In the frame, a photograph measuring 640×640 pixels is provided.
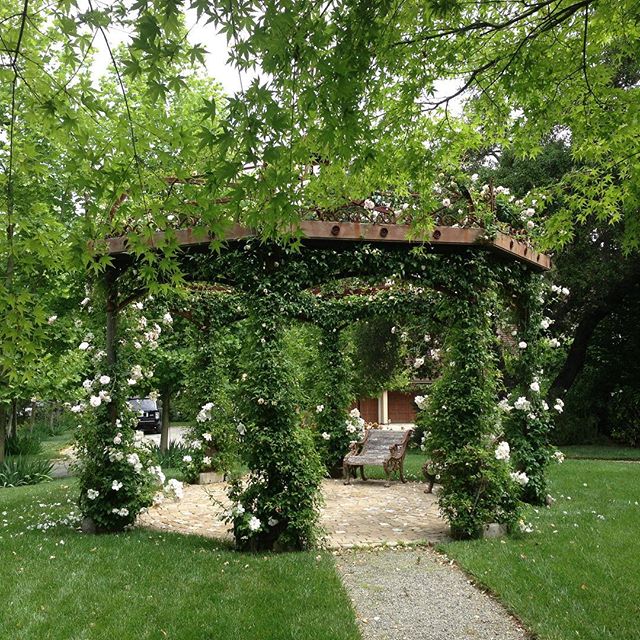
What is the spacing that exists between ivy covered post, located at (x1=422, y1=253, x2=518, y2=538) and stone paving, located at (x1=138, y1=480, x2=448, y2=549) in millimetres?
584

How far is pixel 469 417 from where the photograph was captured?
21.0 ft

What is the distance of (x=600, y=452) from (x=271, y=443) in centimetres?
1308

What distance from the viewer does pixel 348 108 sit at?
112 inches

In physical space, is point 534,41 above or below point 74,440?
above

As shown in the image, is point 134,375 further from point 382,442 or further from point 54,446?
point 54,446

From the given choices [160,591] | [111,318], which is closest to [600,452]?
[111,318]

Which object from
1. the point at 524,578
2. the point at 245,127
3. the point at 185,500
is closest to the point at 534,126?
the point at 245,127

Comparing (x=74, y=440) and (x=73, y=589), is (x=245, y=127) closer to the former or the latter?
(x=73, y=589)

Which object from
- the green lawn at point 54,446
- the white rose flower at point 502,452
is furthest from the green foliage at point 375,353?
the white rose flower at point 502,452

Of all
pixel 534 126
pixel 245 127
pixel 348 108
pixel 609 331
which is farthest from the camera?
pixel 609 331

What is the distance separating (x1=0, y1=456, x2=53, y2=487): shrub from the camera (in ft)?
37.8

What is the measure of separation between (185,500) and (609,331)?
50.0ft

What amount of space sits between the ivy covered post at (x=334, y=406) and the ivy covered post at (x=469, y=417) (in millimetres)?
4727

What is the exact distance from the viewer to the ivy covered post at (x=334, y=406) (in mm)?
→ 11406
